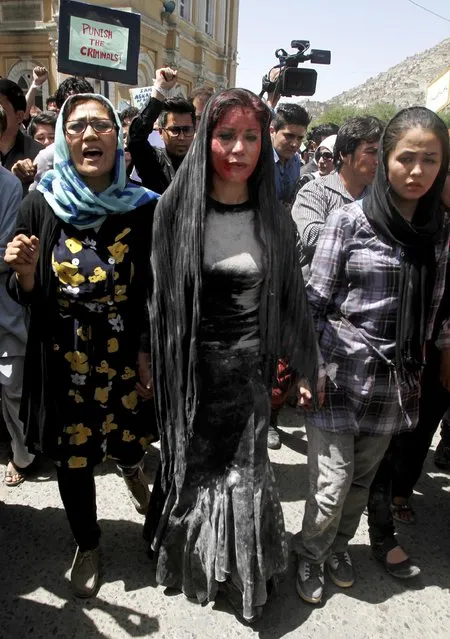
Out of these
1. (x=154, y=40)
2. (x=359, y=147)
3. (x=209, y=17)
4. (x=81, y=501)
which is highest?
(x=209, y=17)

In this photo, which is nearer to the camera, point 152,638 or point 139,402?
point 152,638

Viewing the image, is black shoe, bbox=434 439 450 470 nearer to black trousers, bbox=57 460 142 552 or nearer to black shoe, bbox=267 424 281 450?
black shoe, bbox=267 424 281 450

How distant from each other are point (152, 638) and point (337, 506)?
0.88m

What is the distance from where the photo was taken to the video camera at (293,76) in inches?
174

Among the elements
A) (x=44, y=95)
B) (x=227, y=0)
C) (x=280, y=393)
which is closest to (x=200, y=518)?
(x=280, y=393)

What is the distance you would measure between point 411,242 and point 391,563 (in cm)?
146

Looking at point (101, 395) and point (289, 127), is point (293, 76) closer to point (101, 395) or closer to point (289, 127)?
point (289, 127)

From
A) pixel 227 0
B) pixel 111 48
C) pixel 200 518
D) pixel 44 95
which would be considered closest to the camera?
pixel 200 518

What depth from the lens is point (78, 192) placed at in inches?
71.0

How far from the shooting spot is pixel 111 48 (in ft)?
16.1

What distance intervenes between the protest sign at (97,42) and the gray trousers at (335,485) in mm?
4305

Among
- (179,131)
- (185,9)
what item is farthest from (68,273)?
(185,9)

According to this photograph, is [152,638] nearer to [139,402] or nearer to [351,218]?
[139,402]

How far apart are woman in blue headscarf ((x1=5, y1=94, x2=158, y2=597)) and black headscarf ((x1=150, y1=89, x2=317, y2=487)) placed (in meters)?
0.17
